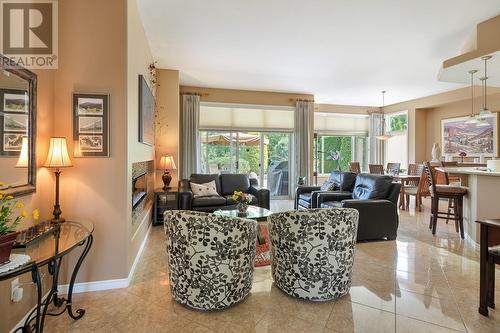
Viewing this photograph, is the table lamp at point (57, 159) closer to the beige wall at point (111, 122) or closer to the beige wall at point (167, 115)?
the beige wall at point (111, 122)

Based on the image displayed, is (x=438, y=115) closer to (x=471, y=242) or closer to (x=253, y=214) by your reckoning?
(x=471, y=242)

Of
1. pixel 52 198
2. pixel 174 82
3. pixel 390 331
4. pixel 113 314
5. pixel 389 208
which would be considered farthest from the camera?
pixel 174 82

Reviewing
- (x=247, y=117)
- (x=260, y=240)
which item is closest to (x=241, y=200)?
(x=260, y=240)

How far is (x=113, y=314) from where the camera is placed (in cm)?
222

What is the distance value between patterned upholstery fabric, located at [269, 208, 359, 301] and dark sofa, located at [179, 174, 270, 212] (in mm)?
2547

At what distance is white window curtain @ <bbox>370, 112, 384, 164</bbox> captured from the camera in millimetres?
9188

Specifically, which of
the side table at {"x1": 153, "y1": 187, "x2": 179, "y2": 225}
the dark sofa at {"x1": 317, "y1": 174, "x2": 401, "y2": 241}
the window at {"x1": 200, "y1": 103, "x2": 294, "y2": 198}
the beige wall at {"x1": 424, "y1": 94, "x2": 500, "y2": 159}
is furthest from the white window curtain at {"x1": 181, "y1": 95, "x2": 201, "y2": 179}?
the beige wall at {"x1": 424, "y1": 94, "x2": 500, "y2": 159}

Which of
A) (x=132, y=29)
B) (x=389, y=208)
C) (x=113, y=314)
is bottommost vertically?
(x=113, y=314)

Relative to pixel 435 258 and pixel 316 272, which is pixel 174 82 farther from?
pixel 435 258

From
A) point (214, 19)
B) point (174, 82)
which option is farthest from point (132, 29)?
point (174, 82)

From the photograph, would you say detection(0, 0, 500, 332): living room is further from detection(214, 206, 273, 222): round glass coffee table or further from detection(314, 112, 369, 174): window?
detection(314, 112, 369, 174): window

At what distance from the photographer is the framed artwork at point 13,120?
1843mm

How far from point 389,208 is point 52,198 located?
4154 mm

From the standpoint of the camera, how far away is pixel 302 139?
297 inches
